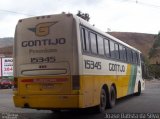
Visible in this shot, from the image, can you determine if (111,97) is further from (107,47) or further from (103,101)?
(107,47)

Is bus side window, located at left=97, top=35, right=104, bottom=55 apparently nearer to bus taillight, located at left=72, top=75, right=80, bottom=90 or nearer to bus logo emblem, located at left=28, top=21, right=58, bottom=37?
bus logo emblem, located at left=28, top=21, right=58, bottom=37

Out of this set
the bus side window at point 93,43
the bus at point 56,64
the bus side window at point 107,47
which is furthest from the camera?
the bus side window at point 107,47

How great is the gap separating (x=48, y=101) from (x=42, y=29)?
2380mm

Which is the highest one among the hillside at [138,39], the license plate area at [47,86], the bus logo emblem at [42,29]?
the hillside at [138,39]

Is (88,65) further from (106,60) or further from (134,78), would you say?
(134,78)

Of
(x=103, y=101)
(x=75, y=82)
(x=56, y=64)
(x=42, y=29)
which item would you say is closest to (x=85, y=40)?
(x=56, y=64)

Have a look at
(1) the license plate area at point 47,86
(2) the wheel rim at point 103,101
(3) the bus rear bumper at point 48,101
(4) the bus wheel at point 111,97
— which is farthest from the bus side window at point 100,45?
(3) the bus rear bumper at point 48,101

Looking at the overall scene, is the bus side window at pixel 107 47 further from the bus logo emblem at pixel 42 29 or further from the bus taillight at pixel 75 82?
the bus taillight at pixel 75 82

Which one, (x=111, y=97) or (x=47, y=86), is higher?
(x=47, y=86)

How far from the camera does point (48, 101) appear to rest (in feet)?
42.5

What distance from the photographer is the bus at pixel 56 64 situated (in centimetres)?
1284

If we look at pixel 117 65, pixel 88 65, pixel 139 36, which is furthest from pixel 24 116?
pixel 139 36

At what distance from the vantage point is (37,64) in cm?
1337

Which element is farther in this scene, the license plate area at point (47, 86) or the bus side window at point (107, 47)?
the bus side window at point (107, 47)
